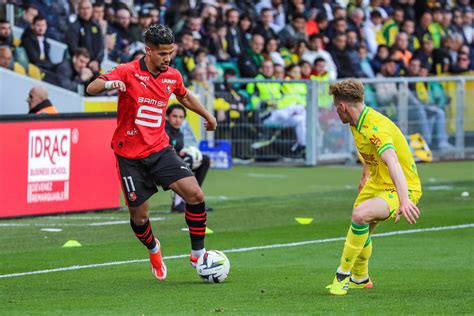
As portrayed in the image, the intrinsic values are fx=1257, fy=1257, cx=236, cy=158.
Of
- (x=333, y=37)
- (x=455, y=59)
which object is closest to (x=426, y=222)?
(x=333, y=37)

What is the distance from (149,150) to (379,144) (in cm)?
221

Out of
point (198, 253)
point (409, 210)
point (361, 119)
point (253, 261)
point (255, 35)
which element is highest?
point (255, 35)

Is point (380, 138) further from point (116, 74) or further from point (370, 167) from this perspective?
point (116, 74)

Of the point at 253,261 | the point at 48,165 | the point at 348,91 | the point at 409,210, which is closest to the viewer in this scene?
the point at 409,210

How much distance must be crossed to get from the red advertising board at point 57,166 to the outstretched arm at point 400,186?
23.0 ft

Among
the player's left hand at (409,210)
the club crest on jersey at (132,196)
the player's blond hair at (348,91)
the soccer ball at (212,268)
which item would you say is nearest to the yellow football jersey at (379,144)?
the player's blond hair at (348,91)

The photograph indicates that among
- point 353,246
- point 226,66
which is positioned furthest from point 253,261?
point 226,66

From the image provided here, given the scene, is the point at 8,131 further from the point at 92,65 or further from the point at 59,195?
the point at 92,65

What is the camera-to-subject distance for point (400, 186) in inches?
358

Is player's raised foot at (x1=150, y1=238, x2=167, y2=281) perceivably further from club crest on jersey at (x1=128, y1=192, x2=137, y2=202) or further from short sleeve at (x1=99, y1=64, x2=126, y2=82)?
short sleeve at (x1=99, y1=64, x2=126, y2=82)

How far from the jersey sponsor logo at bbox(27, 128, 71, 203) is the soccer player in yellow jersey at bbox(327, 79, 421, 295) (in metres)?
6.49

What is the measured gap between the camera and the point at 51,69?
838 inches

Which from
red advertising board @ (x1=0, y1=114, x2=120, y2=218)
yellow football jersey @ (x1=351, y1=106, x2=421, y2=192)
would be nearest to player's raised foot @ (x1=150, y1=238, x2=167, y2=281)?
yellow football jersey @ (x1=351, y1=106, x2=421, y2=192)

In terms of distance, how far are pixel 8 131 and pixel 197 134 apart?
8242 millimetres
